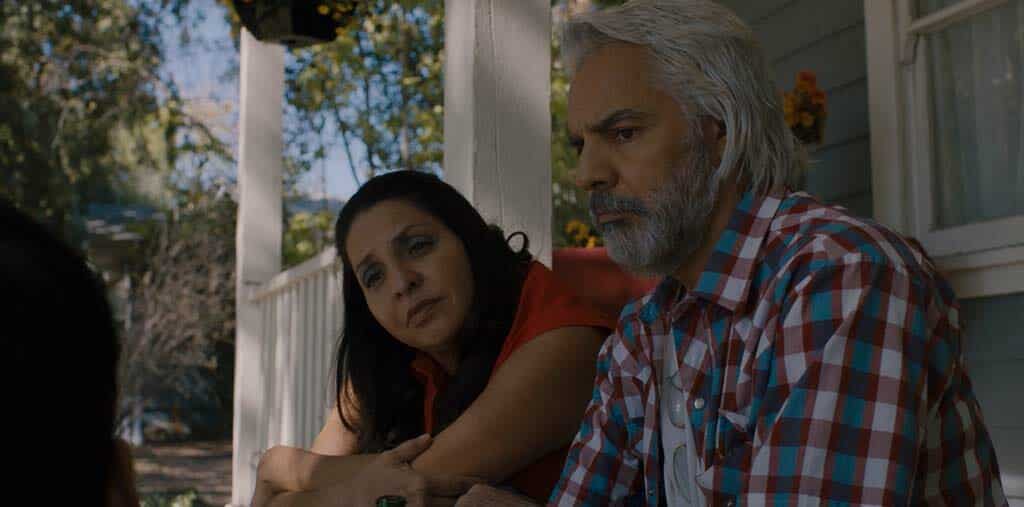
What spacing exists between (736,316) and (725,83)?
37 centimetres

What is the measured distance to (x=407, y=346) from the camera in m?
2.64

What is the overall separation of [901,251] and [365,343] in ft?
4.89

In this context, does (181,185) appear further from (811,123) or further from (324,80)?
(811,123)

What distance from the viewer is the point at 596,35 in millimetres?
1782

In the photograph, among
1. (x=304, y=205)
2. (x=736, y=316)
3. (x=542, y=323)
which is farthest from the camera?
(x=304, y=205)

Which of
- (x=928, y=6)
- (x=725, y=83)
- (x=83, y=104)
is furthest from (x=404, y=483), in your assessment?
(x=83, y=104)

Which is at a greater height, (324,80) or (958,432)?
(324,80)

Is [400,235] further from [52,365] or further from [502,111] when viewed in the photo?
[52,365]

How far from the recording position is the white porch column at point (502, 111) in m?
2.68

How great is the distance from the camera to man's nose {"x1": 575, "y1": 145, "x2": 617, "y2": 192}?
174 cm

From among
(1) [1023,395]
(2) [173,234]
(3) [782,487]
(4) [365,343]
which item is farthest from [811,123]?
(2) [173,234]

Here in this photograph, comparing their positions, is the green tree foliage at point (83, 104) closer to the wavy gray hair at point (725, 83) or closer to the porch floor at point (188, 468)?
the porch floor at point (188, 468)

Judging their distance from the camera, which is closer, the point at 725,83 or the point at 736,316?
the point at 736,316

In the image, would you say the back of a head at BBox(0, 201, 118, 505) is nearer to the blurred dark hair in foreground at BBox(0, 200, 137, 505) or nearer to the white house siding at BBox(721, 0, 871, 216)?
the blurred dark hair in foreground at BBox(0, 200, 137, 505)
